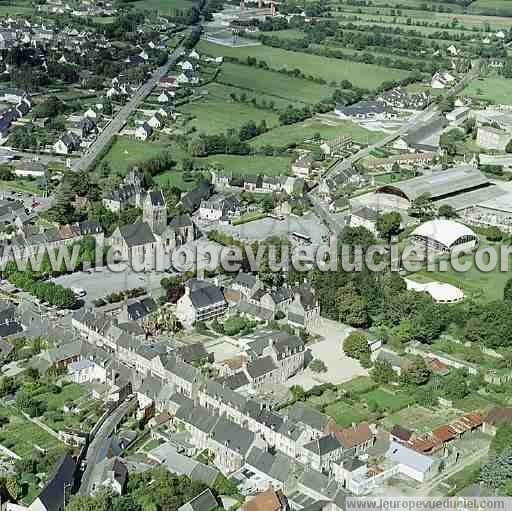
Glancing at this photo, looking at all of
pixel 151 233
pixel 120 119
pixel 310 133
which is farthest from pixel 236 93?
pixel 151 233

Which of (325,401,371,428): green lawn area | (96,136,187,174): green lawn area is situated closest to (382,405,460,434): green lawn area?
(325,401,371,428): green lawn area

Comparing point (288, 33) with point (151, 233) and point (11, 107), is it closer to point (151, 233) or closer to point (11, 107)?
point (11, 107)

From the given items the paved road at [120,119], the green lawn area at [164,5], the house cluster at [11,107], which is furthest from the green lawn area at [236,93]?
the green lawn area at [164,5]

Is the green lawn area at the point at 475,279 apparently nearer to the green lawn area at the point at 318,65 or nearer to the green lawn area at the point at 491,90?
the green lawn area at the point at 491,90

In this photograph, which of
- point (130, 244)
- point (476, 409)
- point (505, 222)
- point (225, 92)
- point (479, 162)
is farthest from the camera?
point (225, 92)

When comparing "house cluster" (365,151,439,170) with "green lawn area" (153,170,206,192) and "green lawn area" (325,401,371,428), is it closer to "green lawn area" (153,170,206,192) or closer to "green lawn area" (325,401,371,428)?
"green lawn area" (153,170,206,192)

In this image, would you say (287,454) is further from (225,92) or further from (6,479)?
(225,92)

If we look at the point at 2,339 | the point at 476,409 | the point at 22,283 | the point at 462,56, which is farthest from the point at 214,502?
the point at 462,56
